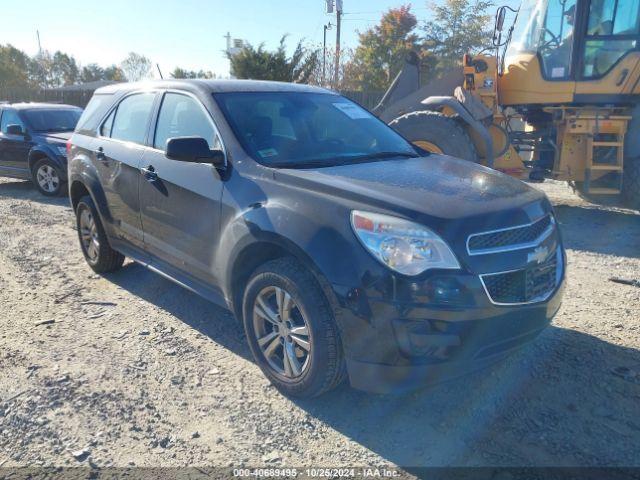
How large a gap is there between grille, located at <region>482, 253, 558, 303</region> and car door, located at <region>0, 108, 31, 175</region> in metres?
9.98

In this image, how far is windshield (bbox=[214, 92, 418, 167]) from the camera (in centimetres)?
Result: 354

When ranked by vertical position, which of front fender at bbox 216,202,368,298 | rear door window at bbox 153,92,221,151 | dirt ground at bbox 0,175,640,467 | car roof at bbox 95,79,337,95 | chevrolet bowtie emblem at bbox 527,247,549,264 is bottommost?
dirt ground at bbox 0,175,640,467

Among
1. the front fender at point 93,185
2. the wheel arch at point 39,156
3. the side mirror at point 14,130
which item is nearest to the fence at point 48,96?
the side mirror at point 14,130

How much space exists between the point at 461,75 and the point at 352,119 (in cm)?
506

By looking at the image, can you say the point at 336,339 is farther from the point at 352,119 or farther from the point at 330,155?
the point at 352,119

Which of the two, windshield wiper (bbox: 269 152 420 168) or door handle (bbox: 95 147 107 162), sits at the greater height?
windshield wiper (bbox: 269 152 420 168)

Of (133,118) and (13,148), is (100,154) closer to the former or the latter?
(133,118)

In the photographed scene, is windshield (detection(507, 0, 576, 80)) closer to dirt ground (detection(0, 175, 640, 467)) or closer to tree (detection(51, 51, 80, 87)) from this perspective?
dirt ground (detection(0, 175, 640, 467))

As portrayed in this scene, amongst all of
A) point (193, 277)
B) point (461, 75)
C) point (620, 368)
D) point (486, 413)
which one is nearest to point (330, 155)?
point (193, 277)

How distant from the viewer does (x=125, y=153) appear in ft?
14.6

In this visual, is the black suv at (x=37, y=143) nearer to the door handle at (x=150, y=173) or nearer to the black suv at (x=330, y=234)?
the black suv at (x=330, y=234)

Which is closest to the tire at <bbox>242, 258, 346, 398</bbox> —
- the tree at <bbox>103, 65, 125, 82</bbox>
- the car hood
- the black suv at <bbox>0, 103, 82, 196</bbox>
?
the car hood

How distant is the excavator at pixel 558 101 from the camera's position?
7.48m

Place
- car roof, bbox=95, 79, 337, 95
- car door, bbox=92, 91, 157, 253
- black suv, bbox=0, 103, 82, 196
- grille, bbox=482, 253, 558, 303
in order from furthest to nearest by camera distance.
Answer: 1. black suv, bbox=0, 103, 82, 196
2. car door, bbox=92, 91, 157, 253
3. car roof, bbox=95, 79, 337, 95
4. grille, bbox=482, 253, 558, 303
